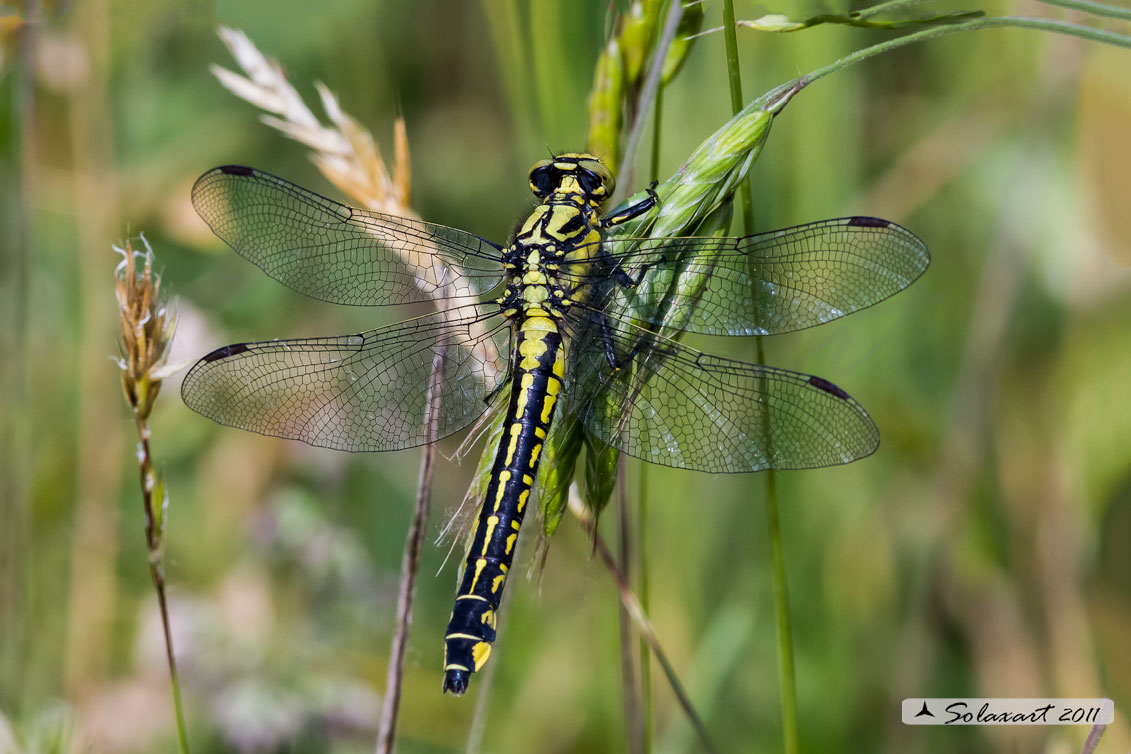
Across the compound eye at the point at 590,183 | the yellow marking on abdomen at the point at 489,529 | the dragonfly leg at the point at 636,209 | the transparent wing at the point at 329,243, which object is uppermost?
the compound eye at the point at 590,183

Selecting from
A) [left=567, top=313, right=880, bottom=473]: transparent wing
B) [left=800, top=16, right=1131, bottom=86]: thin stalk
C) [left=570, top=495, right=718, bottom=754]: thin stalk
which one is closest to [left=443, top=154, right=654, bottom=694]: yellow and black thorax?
[left=567, top=313, right=880, bottom=473]: transparent wing

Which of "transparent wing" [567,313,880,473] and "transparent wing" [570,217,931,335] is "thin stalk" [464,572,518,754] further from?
"transparent wing" [570,217,931,335]

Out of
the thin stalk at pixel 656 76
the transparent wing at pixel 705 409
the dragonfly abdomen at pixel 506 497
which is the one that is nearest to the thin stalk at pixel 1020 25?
the thin stalk at pixel 656 76

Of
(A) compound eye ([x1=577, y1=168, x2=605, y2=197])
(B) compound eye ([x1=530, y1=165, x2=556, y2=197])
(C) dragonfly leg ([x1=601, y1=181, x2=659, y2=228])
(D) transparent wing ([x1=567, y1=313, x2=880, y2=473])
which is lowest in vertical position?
(D) transparent wing ([x1=567, y1=313, x2=880, y2=473])

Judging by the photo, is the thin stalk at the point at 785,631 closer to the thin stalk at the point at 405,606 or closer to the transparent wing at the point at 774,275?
the transparent wing at the point at 774,275

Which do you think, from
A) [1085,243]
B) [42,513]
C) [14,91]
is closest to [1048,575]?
[1085,243]

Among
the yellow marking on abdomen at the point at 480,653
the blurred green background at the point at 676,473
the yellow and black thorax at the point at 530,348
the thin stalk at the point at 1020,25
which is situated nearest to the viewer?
the thin stalk at the point at 1020,25

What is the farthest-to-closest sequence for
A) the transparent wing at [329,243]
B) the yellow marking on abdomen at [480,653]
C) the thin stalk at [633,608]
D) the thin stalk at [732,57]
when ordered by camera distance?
1. the transparent wing at [329,243]
2. the yellow marking on abdomen at [480,653]
3. the thin stalk at [633,608]
4. the thin stalk at [732,57]
